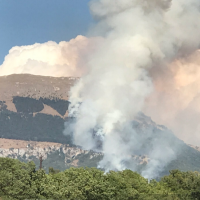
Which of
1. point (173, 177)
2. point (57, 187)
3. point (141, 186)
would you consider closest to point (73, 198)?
point (57, 187)

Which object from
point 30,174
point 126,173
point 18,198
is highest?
point 126,173

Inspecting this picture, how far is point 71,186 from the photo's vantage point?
10919 cm

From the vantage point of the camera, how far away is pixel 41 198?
99875 mm

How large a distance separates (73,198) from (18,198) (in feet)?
46.9

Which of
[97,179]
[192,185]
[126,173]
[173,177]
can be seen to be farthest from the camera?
[173,177]

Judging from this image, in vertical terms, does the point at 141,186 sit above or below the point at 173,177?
below

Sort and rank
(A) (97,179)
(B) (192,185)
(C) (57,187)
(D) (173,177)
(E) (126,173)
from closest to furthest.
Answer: (C) (57,187) → (A) (97,179) → (B) (192,185) → (E) (126,173) → (D) (173,177)

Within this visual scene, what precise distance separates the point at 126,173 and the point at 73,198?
47320mm

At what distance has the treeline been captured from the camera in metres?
102

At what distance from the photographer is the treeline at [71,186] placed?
102 m

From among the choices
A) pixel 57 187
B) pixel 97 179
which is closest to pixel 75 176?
pixel 97 179

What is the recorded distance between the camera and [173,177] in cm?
16400

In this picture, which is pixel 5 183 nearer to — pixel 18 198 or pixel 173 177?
pixel 18 198

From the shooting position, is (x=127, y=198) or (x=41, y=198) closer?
(x=41, y=198)
